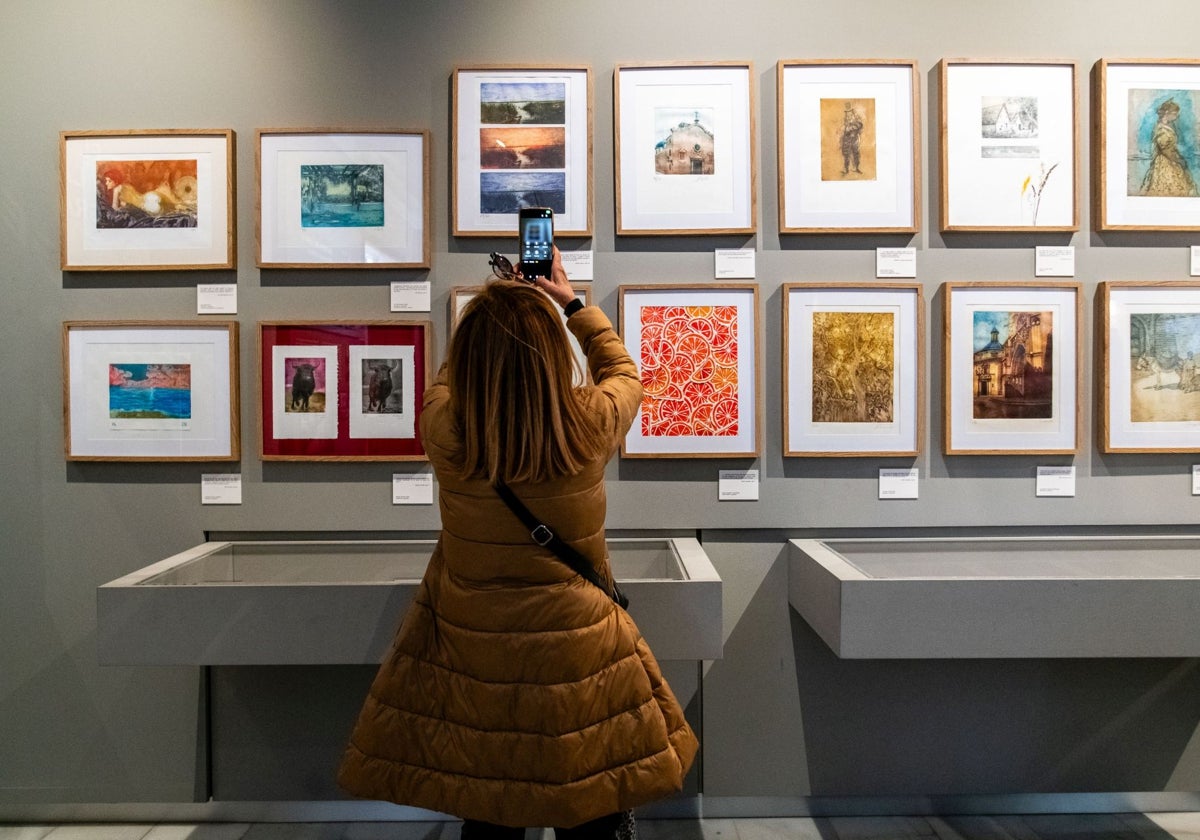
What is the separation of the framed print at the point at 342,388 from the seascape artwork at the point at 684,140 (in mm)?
1031

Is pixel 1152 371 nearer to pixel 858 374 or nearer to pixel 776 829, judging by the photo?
pixel 858 374

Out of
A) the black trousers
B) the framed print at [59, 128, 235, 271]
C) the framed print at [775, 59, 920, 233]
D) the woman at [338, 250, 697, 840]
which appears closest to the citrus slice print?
the framed print at [775, 59, 920, 233]

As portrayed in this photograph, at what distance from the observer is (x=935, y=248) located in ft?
8.98

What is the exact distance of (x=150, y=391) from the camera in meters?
2.76

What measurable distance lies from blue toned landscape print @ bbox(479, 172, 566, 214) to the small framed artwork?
6.47 feet

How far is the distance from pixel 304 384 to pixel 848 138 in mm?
2119

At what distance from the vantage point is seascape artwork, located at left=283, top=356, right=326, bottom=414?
2742 millimetres

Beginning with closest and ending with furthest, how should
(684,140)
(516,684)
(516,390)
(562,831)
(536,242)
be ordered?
(516,390) → (516,684) → (562,831) → (536,242) → (684,140)

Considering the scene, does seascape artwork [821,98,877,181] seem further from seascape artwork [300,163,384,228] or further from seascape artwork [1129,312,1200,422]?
seascape artwork [300,163,384,228]

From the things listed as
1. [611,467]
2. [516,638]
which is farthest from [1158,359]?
[516,638]

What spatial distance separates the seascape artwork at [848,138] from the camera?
2703mm

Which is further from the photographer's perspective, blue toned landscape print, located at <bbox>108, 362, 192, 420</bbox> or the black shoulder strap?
blue toned landscape print, located at <bbox>108, 362, 192, 420</bbox>

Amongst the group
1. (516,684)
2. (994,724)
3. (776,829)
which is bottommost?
(776,829)

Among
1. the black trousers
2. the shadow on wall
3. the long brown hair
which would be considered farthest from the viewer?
Answer: the shadow on wall
